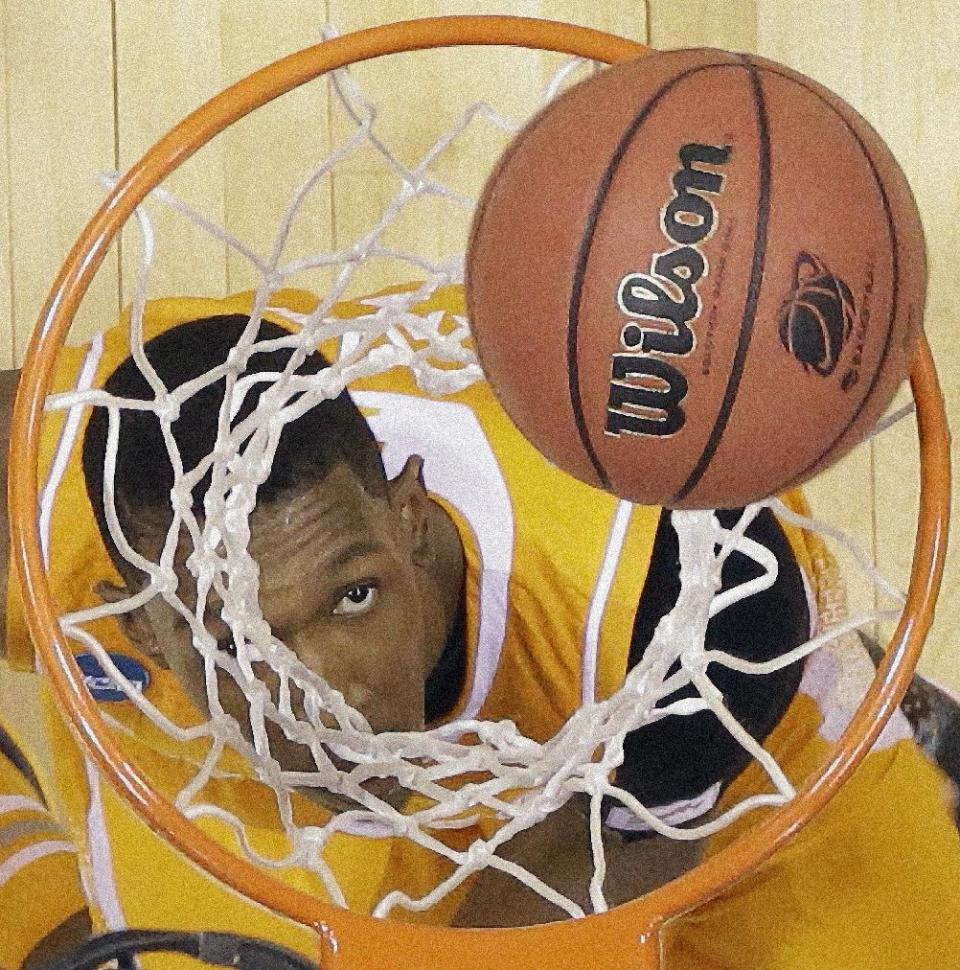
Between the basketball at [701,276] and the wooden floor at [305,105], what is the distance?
64 cm

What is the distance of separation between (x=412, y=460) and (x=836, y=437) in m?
0.42

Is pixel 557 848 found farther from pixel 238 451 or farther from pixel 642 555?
pixel 238 451

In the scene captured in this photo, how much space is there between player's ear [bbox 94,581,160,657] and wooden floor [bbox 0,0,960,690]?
34 cm

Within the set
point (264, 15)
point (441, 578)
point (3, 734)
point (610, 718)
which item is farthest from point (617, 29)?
point (3, 734)

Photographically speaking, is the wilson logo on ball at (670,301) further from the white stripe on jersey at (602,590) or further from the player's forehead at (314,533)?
the white stripe on jersey at (602,590)

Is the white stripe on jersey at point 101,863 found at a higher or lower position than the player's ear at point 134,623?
lower

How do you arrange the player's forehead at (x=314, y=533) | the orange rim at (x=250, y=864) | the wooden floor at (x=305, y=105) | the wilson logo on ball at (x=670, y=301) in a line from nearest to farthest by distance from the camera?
the wilson logo on ball at (x=670, y=301) → the orange rim at (x=250, y=864) → the player's forehead at (x=314, y=533) → the wooden floor at (x=305, y=105)

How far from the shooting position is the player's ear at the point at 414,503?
0.94 meters

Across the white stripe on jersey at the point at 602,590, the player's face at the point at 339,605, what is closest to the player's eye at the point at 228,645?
the player's face at the point at 339,605

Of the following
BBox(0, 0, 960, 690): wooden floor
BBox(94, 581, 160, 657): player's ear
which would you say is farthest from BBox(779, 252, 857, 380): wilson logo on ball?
Result: BBox(0, 0, 960, 690): wooden floor

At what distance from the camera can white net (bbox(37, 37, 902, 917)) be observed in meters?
0.79

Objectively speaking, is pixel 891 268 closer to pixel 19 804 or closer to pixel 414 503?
pixel 414 503

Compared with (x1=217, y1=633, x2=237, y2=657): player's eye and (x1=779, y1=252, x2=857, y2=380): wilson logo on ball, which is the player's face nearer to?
(x1=217, y1=633, x2=237, y2=657): player's eye

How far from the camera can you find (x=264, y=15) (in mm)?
1266
